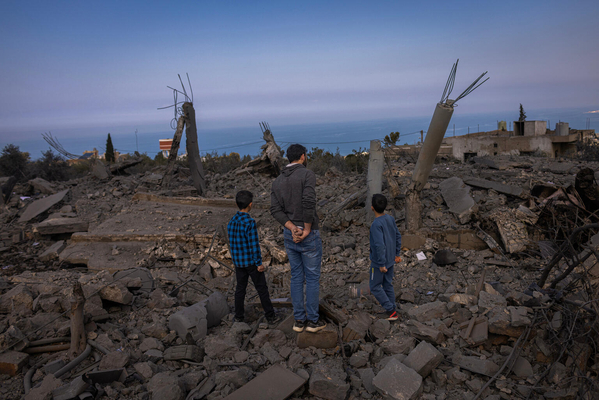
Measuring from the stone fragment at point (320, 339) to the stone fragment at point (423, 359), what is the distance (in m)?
0.71

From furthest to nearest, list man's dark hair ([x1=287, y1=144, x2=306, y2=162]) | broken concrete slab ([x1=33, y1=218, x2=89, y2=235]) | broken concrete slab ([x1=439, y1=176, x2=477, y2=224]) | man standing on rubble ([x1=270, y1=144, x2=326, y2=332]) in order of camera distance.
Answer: broken concrete slab ([x1=33, y1=218, x2=89, y2=235]) → broken concrete slab ([x1=439, y1=176, x2=477, y2=224]) → man's dark hair ([x1=287, y1=144, x2=306, y2=162]) → man standing on rubble ([x1=270, y1=144, x2=326, y2=332])

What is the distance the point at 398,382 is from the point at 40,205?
1228 cm

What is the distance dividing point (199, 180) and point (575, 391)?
35.9ft

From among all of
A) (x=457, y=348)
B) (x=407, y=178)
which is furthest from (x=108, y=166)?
(x=457, y=348)

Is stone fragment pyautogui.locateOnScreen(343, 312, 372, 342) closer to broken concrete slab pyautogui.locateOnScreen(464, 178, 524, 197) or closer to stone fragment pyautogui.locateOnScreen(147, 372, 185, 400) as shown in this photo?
stone fragment pyautogui.locateOnScreen(147, 372, 185, 400)

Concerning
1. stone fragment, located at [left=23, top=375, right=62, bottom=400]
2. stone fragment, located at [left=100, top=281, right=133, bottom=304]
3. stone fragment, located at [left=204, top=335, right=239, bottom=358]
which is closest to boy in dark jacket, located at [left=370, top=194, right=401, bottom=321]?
stone fragment, located at [left=204, top=335, right=239, bottom=358]

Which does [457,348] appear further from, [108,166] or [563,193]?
[108,166]

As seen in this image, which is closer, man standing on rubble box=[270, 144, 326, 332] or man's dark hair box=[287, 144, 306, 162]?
man standing on rubble box=[270, 144, 326, 332]

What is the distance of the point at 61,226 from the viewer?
9.32 metres

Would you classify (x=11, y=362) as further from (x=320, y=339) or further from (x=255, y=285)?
(x=320, y=339)

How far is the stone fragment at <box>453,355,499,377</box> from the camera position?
3164 millimetres

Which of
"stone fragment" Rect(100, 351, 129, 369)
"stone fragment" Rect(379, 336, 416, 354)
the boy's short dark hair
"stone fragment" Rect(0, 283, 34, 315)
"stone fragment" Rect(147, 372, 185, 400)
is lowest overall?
"stone fragment" Rect(379, 336, 416, 354)

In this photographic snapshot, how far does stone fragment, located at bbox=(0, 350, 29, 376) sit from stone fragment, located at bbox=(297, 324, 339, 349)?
2.56 metres

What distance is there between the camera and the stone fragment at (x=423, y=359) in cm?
314
